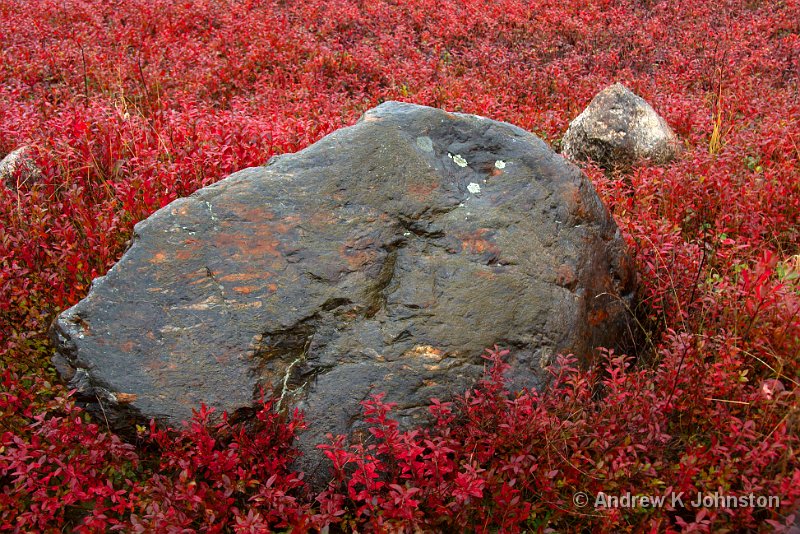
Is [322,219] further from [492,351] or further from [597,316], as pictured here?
[597,316]

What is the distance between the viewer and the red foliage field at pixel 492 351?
10.4ft

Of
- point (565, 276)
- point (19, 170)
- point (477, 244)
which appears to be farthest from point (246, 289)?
point (19, 170)

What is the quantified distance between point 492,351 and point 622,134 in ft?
15.0

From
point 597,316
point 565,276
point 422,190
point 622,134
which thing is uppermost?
point 422,190

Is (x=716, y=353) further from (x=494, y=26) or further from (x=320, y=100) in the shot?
(x=494, y=26)

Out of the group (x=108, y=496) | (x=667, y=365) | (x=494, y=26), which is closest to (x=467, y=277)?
(x=667, y=365)

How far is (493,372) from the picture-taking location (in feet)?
11.4

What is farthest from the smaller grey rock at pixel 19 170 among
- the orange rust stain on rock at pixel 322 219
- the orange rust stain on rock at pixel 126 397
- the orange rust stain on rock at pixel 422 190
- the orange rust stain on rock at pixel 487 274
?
the orange rust stain on rock at pixel 487 274

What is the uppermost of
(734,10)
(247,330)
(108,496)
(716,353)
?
(734,10)

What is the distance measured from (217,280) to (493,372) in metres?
1.74

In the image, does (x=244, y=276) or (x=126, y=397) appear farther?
(x=244, y=276)

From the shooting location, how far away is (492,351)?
11.6ft

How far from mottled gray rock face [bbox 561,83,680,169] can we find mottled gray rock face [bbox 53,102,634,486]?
9.73 ft

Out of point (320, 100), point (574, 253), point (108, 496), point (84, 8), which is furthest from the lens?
point (84, 8)
